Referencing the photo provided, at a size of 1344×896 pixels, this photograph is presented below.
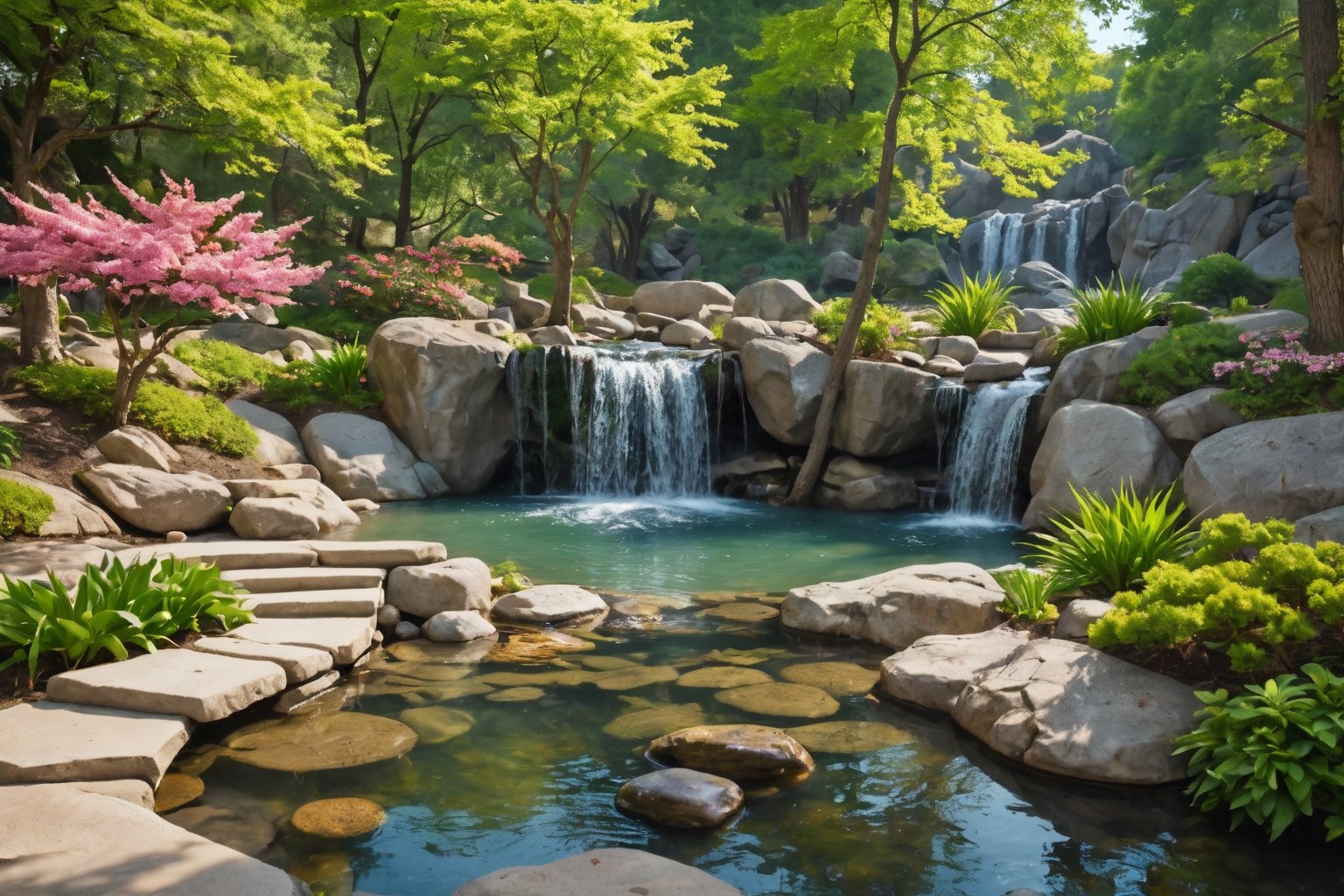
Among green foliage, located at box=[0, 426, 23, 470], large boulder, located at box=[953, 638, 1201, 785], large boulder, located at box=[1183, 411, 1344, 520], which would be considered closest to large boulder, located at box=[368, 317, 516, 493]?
green foliage, located at box=[0, 426, 23, 470]

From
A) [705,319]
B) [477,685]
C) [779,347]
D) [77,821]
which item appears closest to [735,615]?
[477,685]

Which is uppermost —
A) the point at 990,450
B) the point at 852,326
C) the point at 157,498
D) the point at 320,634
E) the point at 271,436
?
the point at 852,326

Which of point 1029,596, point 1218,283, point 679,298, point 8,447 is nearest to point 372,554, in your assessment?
point 8,447

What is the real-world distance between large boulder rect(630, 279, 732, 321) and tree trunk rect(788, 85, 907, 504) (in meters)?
8.57

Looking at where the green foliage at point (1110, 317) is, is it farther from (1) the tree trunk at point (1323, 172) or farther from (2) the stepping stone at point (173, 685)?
(2) the stepping stone at point (173, 685)

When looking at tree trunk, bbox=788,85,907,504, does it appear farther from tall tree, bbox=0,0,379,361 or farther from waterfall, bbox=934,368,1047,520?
tall tree, bbox=0,0,379,361

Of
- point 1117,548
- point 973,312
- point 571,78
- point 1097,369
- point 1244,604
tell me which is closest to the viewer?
point 1244,604

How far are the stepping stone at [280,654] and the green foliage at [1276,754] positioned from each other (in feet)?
16.2

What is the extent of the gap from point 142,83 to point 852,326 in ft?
32.0

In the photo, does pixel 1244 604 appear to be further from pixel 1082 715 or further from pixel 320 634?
pixel 320 634

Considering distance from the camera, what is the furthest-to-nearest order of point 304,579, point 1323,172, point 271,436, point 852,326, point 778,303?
point 778,303 < point 852,326 < point 271,436 < point 1323,172 < point 304,579

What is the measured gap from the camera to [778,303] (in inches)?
828

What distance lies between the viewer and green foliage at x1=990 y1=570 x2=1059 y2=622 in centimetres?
738

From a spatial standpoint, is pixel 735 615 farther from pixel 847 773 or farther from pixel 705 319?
pixel 705 319
